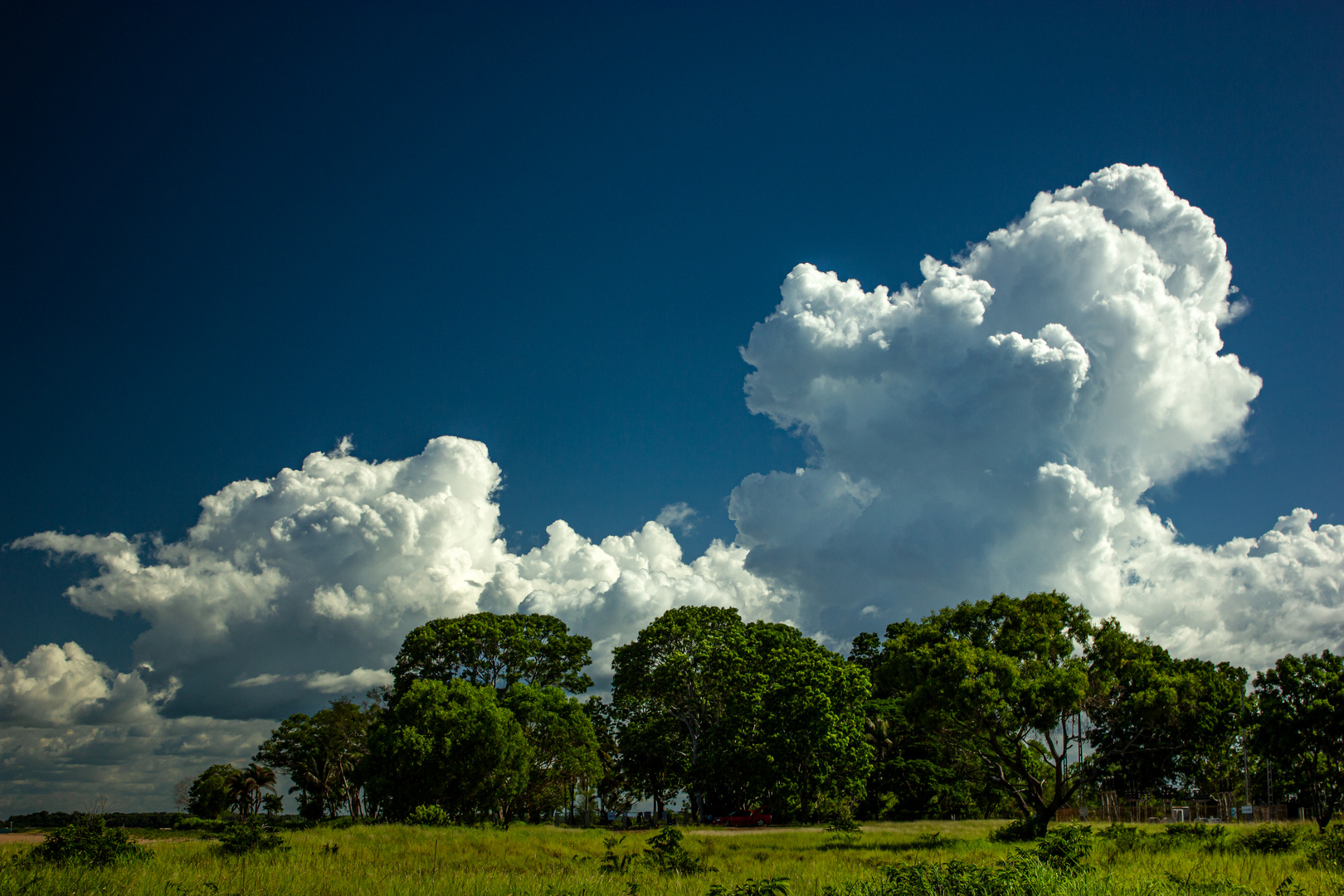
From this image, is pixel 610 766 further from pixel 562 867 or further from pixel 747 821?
pixel 562 867

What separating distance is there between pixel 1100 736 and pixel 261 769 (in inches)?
2884

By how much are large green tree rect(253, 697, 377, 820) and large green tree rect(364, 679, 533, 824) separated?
20.9 m

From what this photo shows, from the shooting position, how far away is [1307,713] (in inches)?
1155

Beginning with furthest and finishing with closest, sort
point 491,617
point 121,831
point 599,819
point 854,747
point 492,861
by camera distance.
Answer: point 599,819 < point 491,617 < point 854,747 < point 492,861 < point 121,831

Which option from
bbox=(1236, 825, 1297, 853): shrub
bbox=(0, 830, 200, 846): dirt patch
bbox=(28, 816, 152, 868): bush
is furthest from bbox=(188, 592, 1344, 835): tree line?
bbox=(28, 816, 152, 868): bush

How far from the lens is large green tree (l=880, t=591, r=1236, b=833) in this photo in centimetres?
2748

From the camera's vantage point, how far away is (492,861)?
22.4 m

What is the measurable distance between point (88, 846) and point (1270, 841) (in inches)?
1186

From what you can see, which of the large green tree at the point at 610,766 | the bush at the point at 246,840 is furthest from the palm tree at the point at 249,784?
the bush at the point at 246,840

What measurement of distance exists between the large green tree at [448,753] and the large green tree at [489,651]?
258 inches

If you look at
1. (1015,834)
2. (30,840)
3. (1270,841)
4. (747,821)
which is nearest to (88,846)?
(30,840)

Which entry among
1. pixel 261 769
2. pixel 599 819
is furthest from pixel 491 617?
pixel 261 769

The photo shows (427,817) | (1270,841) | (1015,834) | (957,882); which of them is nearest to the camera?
(957,882)

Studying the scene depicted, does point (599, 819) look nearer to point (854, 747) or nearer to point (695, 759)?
point (695, 759)
